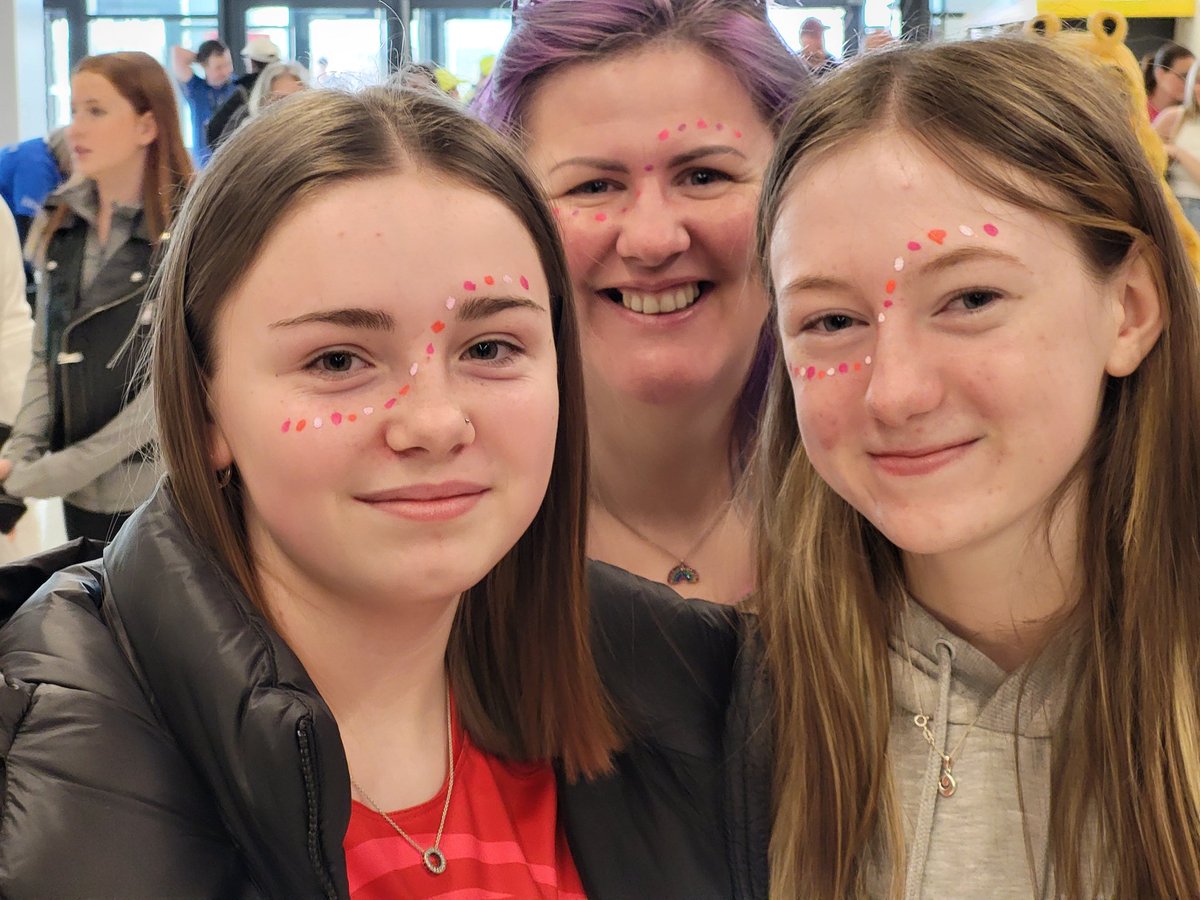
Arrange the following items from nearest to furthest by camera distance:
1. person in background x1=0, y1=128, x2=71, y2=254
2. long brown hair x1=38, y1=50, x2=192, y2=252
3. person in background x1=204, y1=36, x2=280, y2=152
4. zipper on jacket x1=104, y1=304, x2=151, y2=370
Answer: zipper on jacket x1=104, y1=304, x2=151, y2=370, long brown hair x1=38, y1=50, x2=192, y2=252, person in background x1=204, y1=36, x2=280, y2=152, person in background x1=0, y1=128, x2=71, y2=254

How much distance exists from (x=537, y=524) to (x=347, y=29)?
965 centimetres

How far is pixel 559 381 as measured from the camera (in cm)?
168

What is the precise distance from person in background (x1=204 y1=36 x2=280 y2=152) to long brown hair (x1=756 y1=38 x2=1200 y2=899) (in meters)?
2.94

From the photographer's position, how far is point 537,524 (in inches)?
67.6

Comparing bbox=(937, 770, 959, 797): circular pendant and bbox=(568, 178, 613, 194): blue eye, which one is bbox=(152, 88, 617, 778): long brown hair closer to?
bbox=(937, 770, 959, 797): circular pendant

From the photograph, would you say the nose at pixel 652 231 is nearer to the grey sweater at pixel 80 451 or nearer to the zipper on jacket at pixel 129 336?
the zipper on jacket at pixel 129 336

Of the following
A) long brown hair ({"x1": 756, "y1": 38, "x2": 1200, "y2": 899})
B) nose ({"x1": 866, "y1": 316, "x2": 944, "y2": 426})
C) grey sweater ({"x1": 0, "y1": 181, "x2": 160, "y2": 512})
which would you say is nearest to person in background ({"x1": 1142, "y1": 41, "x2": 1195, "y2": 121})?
grey sweater ({"x1": 0, "y1": 181, "x2": 160, "y2": 512})

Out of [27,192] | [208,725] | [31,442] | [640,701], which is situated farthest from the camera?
[27,192]

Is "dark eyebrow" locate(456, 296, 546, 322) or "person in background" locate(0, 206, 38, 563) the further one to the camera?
"person in background" locate(0, 206, 38, 563)

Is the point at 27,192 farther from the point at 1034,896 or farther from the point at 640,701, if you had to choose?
the point at 1034,896

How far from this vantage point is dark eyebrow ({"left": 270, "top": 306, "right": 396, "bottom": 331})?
54.0 inches

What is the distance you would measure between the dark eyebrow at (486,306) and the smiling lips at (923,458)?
450 mm

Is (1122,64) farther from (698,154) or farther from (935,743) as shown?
(935,743)

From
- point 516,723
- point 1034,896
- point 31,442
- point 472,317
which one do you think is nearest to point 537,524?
point 516,723
